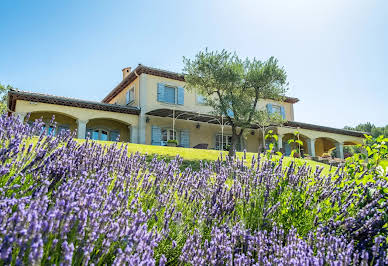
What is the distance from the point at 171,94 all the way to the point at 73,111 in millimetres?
6474

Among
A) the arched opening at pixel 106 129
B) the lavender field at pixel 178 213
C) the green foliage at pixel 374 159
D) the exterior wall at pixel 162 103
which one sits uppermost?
the exterior wall at pixel 162 103

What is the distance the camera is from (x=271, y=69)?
47.8 feet

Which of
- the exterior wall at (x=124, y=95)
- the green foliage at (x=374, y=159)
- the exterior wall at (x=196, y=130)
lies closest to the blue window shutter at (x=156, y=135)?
the exterior wall at (x=196, y=130)

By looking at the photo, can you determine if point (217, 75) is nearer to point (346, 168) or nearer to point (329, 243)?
point (346, 168)

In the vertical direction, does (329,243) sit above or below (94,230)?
below

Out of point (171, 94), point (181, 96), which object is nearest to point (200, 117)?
point (181, 96)

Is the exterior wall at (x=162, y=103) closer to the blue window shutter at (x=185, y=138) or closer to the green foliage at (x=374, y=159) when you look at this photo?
the blue window shutter at (x=185, y=138)

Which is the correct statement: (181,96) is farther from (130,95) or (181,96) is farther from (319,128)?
(319,128)

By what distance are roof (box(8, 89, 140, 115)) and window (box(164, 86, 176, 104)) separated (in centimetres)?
239

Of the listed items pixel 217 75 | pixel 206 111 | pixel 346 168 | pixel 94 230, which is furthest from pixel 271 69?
pixel 94 230

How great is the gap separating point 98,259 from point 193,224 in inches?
51.0

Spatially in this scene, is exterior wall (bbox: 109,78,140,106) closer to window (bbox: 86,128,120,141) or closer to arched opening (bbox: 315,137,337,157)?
window (bbox: 86,128,120,141)

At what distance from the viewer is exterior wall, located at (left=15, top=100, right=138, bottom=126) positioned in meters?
15.5

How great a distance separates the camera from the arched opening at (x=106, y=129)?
19064 millimetres
